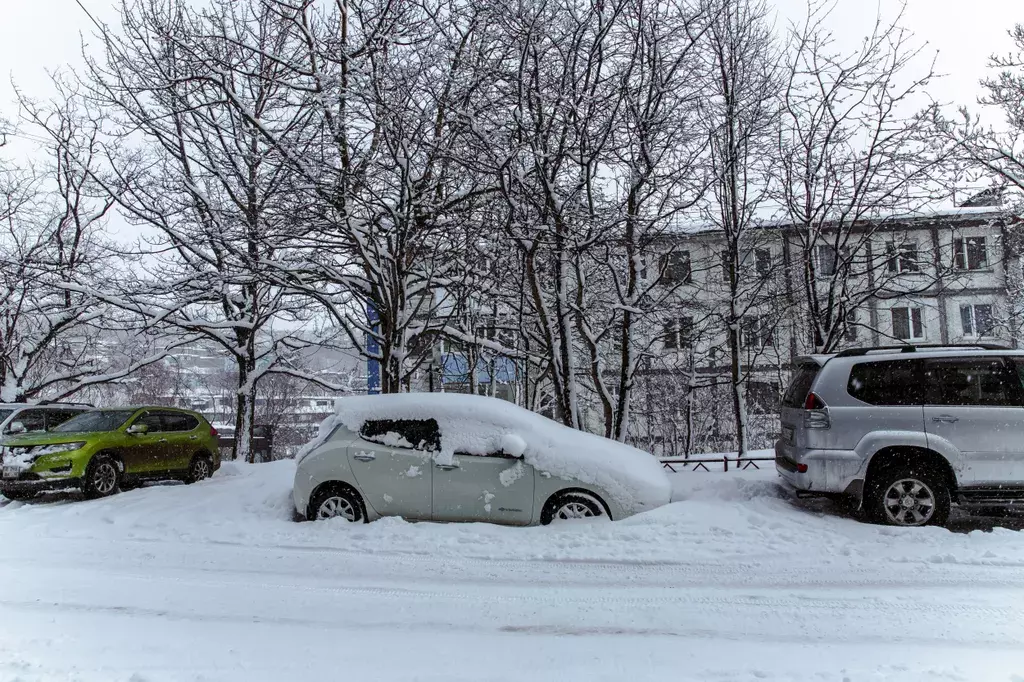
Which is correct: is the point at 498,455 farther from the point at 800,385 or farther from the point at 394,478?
the point at 800,385

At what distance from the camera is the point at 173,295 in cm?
1334

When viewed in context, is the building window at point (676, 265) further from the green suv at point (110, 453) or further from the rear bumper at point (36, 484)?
the rear bumper at point (36, 484)

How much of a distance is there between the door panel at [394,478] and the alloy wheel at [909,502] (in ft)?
16.5

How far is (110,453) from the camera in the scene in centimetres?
977

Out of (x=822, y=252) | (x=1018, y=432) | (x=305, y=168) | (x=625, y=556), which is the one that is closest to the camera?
(x=625, y=556)

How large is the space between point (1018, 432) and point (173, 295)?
14901mm

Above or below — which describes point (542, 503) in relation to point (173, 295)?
below

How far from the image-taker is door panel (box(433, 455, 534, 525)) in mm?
6562

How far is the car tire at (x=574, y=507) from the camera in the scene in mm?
6539

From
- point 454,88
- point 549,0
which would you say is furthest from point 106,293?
point 549,0

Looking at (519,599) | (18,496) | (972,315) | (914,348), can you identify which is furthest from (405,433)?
(972,315)

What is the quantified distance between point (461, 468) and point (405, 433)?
2.72ft

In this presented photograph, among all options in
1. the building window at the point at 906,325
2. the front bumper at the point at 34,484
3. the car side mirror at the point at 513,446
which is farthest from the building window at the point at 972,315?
the front bumper at the point at 34,484

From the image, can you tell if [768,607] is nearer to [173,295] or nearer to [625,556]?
[625,556]
